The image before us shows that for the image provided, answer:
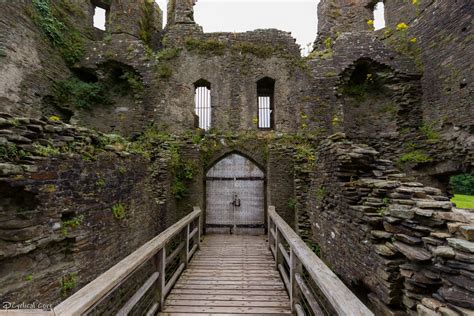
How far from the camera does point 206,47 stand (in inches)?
432

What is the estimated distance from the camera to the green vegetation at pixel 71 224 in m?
3.83

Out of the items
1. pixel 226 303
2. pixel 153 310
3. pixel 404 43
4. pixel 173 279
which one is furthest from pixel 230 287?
pixel 404 43

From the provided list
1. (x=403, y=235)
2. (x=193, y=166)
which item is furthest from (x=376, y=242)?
(x=193, y=166)

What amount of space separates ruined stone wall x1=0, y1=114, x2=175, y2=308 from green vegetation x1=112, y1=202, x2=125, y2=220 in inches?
0.8

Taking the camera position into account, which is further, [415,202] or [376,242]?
[376,242]

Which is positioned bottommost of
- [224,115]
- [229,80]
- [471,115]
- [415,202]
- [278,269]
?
[278,269]

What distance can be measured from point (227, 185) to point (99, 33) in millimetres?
10916

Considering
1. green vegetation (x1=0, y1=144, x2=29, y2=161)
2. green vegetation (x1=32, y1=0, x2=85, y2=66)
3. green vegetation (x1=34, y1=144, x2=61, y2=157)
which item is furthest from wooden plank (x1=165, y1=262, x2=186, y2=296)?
green vegetation (x1=32, y1=0, x2=85, y2=66)

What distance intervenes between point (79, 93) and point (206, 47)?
600cm

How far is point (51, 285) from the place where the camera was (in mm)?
3590

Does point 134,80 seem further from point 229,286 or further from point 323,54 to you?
point 229,286

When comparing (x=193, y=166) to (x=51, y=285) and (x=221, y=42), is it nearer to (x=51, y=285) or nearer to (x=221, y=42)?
(x=51, y=285)

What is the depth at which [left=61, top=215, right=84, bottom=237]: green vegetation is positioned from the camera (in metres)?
3.83

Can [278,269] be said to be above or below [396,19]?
below
